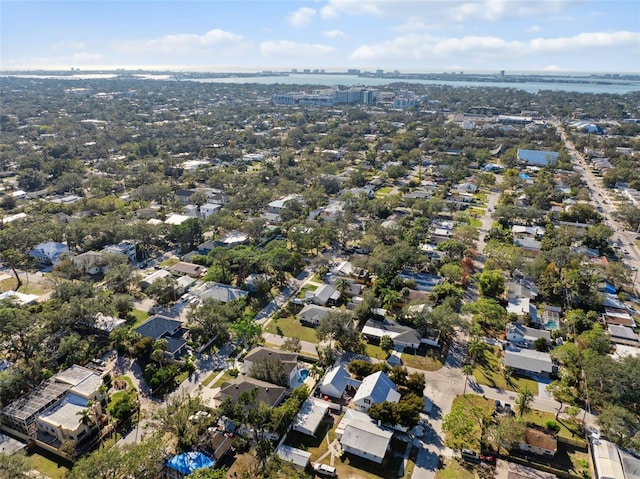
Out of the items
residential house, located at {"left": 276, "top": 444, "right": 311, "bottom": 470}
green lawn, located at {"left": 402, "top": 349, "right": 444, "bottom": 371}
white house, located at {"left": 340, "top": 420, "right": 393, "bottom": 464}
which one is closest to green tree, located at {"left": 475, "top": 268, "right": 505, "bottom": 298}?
green lawn, located at {"left": 402, "top": 349, "right": 444, "bottom": 371}

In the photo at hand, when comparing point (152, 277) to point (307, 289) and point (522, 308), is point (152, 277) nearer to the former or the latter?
point (307, 289)

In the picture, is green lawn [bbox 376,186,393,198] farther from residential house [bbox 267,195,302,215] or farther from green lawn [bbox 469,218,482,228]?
green lawn [bbox 469,218,482,228]

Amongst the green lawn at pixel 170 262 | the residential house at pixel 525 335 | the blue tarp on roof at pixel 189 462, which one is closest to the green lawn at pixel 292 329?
the blue tarp on roof at pixel 189 462

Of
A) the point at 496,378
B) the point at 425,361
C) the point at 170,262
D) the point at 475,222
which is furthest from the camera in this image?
the point at 475,222

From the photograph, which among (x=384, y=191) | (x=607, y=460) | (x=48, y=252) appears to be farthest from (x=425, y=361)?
(x=384, y=191)

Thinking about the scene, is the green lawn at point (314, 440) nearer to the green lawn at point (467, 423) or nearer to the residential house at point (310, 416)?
the residential house at point (310, 416)

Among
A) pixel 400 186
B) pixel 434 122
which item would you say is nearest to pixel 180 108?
pixel 434 122
